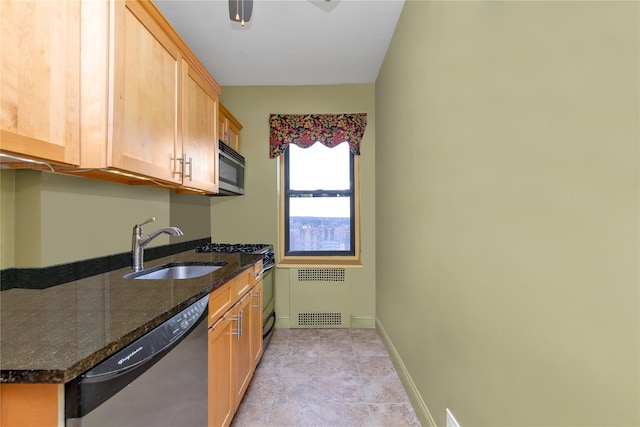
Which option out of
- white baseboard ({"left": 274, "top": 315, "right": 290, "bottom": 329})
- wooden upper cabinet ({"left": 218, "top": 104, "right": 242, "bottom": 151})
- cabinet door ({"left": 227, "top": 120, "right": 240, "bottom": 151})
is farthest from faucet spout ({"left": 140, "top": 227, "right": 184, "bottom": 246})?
white baseboard ({"left": 274, "top": 315, "right": 290, "bottom": 329})

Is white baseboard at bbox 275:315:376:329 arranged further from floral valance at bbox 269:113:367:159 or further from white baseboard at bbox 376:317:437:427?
floral valance at bbox 269:113:367:159

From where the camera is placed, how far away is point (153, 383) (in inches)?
35.4

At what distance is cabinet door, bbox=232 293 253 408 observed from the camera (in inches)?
67.3

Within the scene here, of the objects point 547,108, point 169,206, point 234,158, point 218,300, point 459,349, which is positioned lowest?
point 459,349

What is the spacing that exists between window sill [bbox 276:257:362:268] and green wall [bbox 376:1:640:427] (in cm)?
160

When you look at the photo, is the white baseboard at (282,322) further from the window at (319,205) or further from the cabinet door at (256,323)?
the cabinet door at (256,323)

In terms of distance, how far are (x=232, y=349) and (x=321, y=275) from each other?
1.74m

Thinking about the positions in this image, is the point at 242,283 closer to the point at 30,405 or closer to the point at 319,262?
the point at 30,405

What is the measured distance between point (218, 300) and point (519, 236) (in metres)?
1.31

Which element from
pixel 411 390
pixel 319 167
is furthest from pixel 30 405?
pixel 319 167

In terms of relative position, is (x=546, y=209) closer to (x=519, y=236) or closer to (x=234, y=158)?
(x=519, y=236)

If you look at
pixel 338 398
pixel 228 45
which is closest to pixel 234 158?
pixel 228 45

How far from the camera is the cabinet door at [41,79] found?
2.86 ft

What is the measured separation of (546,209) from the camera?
2.58 ft
